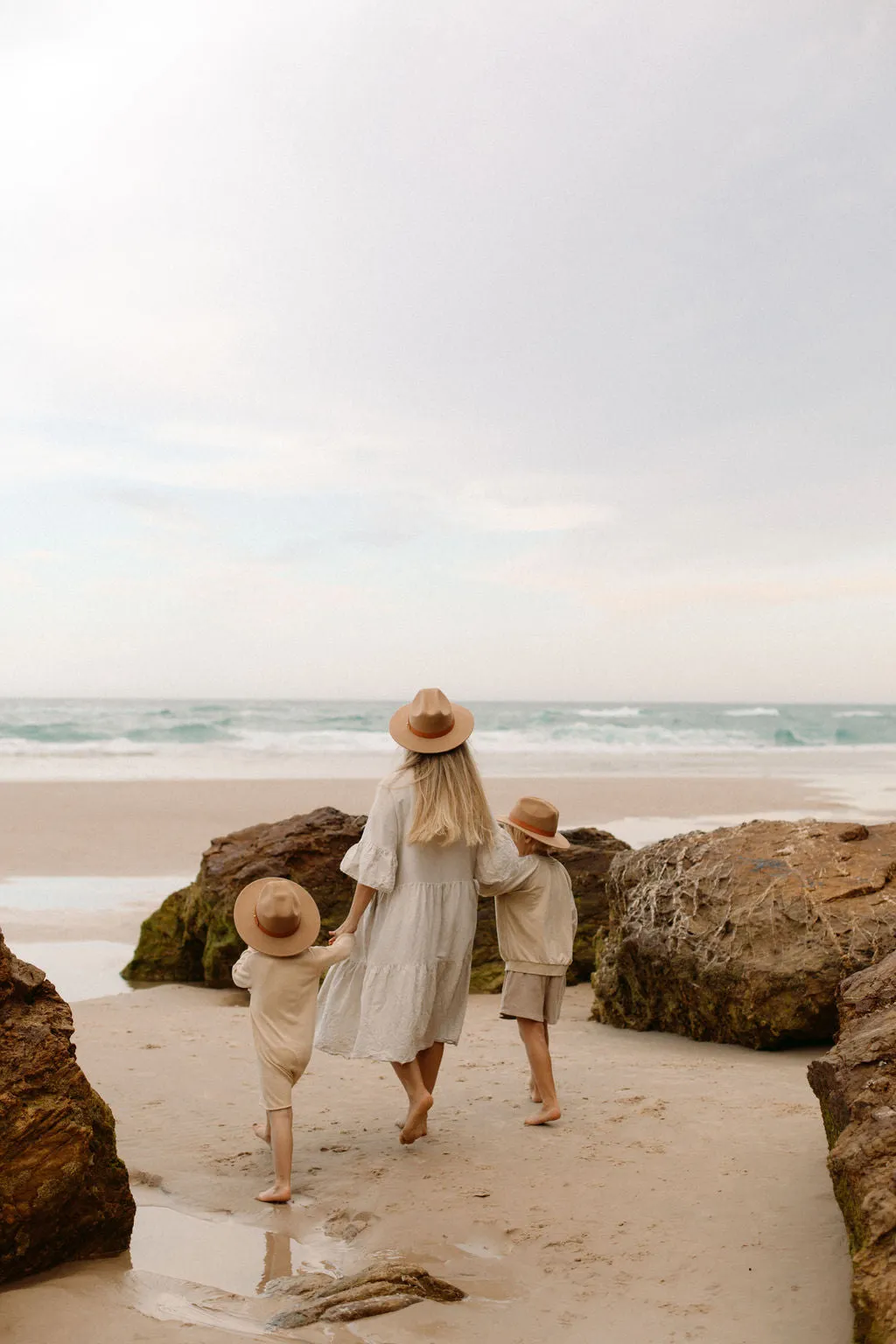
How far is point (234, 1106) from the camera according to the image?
5.85 meters

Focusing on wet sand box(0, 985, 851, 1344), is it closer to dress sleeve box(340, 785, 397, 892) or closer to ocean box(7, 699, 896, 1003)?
dress sleeve box(340, 785, 397, 892)

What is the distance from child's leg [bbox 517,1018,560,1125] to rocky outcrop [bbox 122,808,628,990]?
3082 millimetres

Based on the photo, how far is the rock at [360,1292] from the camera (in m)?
3.47

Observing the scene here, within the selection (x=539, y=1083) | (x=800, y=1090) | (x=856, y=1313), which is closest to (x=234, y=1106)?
(x=539, y=1083)

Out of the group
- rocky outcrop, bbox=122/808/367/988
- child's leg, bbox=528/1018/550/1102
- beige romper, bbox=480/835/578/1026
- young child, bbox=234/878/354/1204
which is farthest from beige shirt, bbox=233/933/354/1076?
rocky outcrop, bbox=122/808/367/988

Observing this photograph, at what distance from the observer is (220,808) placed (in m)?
20.9

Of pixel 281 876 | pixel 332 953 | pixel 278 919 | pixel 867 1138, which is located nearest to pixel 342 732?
pixel 281 876

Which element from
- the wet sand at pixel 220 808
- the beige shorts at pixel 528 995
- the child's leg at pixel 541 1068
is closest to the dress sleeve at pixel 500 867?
the beige shorts at pixel 528 995

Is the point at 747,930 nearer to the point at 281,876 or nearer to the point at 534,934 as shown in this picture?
the point at 534,934

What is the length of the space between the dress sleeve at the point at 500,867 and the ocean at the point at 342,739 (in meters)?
24.4

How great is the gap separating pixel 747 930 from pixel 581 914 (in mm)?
2532

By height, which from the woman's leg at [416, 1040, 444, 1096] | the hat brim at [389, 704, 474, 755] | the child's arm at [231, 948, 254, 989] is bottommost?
the woman's leg at [416, 1040, 444, 1096]

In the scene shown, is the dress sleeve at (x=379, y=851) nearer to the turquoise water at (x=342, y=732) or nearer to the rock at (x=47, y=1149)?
the rock at (x=47, y=1149)

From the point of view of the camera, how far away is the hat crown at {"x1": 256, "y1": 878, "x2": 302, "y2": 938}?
4734mm
